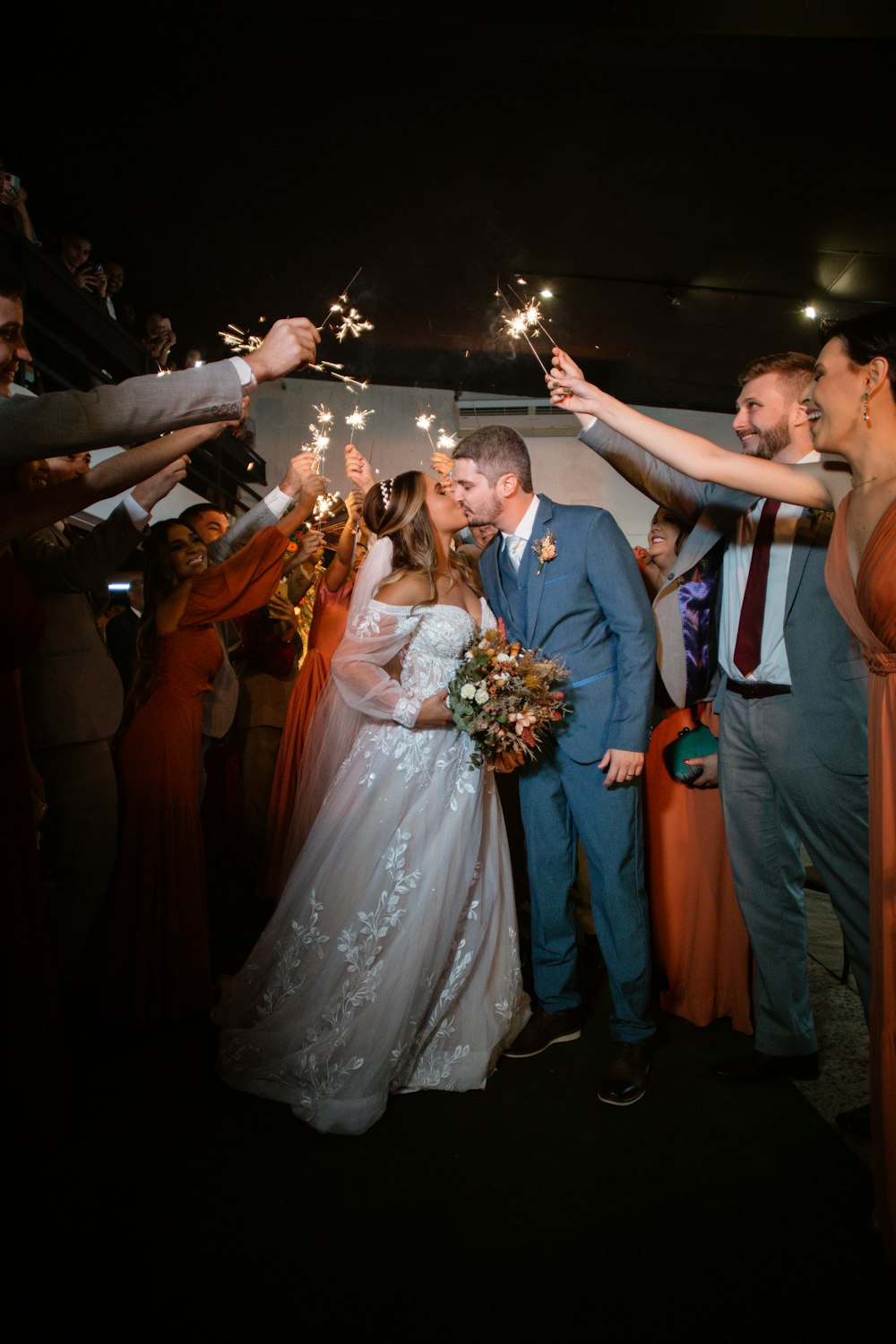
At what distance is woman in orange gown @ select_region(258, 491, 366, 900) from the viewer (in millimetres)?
4488

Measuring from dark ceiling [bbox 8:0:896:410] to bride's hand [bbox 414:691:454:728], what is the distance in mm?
4196

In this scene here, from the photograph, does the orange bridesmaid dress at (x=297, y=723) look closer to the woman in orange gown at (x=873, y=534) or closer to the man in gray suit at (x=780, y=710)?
the man in gray suit at (x=780, y=710)

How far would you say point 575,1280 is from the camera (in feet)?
5.04

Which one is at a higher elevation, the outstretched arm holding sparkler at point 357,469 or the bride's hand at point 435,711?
the outstretched arm holding sparkler at point 357,469

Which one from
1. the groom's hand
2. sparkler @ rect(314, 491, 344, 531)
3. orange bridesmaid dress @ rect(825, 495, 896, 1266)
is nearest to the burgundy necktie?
the groom's hand

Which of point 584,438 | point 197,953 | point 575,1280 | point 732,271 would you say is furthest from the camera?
point 732,271

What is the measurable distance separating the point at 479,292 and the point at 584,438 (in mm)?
5520

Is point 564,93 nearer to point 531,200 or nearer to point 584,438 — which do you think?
point 531,200

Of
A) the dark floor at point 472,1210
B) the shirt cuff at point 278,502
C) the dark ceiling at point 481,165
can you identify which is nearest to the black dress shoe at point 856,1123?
the dark floor at point 472,1210

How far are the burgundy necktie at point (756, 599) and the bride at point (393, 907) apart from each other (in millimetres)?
916

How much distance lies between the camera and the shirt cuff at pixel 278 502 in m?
3.51

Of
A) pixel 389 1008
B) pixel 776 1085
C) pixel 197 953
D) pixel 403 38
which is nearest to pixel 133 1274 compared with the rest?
pixel 389 1008

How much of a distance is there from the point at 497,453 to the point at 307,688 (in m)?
2.49

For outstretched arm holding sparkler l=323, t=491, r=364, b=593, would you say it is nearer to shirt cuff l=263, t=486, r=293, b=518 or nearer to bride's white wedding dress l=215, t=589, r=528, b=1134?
shirt cuff l=263, t=486, r=293, b=518
